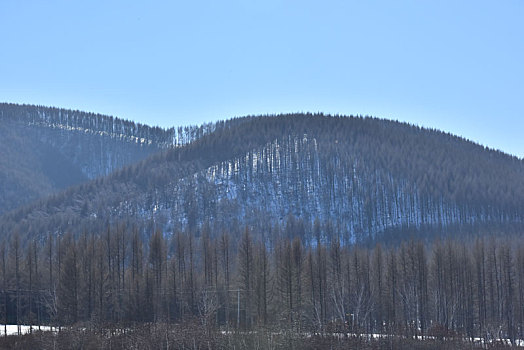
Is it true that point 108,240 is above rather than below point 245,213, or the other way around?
below

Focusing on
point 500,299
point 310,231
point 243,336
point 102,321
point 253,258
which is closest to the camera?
point 243,336

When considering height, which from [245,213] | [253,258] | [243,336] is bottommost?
[243,336]

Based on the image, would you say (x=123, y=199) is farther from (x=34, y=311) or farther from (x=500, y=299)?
(x=500, y=299)

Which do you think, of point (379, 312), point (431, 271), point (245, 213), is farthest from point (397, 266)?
point (245, 213)

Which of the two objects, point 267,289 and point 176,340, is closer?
point 176,340

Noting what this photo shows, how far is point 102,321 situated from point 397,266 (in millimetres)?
40862

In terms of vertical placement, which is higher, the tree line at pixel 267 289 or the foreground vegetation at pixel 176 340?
the tree line at pixel 267 289

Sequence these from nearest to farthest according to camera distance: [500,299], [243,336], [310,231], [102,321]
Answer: [243,336] < [102,321] < [500,299] < [310,231]

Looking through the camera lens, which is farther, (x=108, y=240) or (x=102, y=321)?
(x=108, y=240)

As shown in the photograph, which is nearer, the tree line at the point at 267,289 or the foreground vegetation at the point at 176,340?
the foreground vegetation at the point at 176,340

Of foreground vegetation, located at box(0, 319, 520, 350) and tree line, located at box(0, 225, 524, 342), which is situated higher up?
tree line, located at box(0, 225, 524, 342)

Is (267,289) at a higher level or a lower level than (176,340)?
higher

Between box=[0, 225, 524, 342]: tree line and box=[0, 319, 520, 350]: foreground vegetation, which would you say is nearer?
box=[0, 319, 520, 350]: foreground vegetation

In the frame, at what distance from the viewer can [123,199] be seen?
642ft
